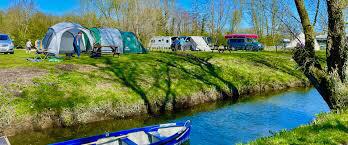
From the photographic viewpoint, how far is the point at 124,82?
2259 cm

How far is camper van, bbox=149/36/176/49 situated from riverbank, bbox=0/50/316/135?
103ft

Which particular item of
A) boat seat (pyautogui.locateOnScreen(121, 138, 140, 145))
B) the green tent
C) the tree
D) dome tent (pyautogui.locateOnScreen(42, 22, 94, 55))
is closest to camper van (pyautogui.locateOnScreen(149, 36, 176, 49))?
the green tent

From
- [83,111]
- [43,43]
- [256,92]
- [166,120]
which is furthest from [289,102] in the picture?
[43,43]

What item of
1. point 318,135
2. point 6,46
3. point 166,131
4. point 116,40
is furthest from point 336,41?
point 6,46

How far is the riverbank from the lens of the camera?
1710 centimetres

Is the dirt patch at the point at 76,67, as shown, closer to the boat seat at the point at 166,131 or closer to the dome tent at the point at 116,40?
the dome tent at the point at 116,40

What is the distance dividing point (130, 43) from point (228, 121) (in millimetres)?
20879

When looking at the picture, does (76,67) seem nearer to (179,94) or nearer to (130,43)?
(179,94)

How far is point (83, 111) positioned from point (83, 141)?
6968 mm

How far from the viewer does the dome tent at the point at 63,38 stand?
1266 inches

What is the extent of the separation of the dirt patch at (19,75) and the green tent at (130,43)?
15.9 metres

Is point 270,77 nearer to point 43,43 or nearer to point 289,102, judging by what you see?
point 289,102

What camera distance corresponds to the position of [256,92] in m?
29.2

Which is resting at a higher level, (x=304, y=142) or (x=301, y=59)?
(x=301, y=59)
